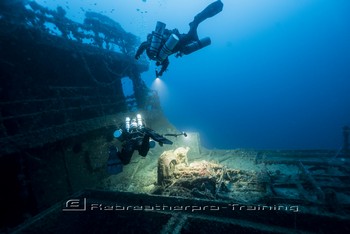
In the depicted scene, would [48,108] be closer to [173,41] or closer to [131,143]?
[131,143]

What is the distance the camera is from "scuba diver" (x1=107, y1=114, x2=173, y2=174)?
16.3 ft

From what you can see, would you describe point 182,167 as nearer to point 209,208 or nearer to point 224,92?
point 209,208

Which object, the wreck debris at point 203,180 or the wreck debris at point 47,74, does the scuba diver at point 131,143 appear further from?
the wreck debris at point 203,180

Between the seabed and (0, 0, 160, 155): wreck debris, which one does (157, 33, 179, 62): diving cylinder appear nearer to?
the seabed

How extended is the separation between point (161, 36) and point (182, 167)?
26.4ft

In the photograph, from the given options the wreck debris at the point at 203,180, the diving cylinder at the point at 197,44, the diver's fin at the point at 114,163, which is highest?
the diving cylinder at the point at 197,44

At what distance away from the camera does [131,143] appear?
501 cm

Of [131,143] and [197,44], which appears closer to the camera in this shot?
[197,44]

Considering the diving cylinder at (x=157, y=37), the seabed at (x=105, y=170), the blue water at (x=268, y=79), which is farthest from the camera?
the blue water at (x=268, y=79)

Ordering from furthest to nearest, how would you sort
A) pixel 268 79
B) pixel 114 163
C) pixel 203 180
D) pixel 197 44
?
pixel 268 79 < pixel 203 180 < pixel 114 163 < pixel 197 44

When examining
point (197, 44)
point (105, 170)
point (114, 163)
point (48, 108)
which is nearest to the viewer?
point (197, 44)

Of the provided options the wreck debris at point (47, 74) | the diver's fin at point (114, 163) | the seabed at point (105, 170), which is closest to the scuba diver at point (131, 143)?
the diver's fin at point (114, 163)

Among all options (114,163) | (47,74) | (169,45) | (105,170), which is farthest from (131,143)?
(47,74)

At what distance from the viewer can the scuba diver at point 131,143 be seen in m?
4.98
